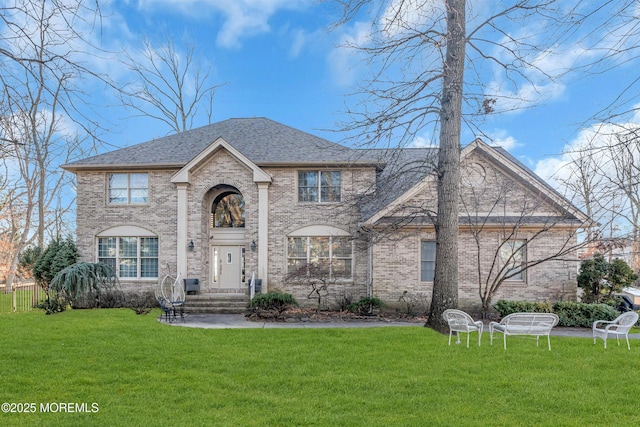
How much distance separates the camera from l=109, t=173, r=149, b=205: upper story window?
1661cm

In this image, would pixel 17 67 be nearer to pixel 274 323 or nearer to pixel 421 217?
pixel 274 323

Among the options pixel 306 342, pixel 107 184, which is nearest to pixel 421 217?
pixel 306 342

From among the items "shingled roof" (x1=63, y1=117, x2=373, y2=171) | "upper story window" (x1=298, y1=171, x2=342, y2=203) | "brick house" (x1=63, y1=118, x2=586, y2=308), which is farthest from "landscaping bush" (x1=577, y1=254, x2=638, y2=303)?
"upper story window" (x1=298, y1=171, x2=342, y2=203)

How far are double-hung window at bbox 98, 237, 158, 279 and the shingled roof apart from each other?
10.8ft

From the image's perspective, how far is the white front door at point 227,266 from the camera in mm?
16891

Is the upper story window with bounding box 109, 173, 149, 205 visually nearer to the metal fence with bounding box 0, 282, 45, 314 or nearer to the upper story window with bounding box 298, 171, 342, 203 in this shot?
the metal fence with bounding box 0, 282, 45, 314

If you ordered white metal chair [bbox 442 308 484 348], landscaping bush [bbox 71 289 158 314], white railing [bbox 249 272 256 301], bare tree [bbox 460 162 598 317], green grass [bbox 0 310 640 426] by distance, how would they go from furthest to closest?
landscaping bush [bbox 71 289 158 314] < white railing [bbox 249 272 256 301] < bare tree [bbox 460 162 598 317] < white metal chair [bbox 442 308 484 348] < green grass [bbox 0 310 640 426]

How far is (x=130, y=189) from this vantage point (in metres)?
16.7

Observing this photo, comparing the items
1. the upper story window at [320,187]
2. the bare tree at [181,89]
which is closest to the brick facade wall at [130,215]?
the upper story window at [320,187]

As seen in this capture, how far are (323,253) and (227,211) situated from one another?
5.00 m

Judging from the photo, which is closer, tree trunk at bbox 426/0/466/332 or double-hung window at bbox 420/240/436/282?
tree trunk at bbox 426/0/466/332

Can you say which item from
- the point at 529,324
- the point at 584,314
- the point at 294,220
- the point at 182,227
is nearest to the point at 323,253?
the point at 294,220

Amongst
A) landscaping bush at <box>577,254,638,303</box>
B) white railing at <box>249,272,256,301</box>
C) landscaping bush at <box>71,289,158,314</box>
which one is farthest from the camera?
landscaping bush at <box>71,289,158,314</box>

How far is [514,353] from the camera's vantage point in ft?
26.7
